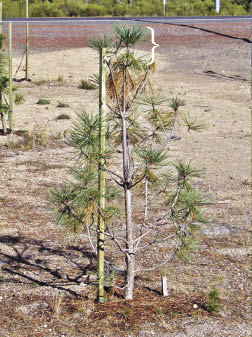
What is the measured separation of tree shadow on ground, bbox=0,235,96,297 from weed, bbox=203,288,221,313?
3.44 ft

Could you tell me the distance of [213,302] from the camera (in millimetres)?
A: 5789

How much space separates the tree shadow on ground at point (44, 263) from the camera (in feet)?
20.9

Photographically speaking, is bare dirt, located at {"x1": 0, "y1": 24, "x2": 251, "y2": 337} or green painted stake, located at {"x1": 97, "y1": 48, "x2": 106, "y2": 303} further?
bare dirt, located at {"x1": 0, "y1": 24, "x2": 251, "y2": 337}

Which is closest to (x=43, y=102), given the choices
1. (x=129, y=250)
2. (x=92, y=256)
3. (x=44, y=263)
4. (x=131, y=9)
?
(x=92, y=256)

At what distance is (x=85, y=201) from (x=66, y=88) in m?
12.7

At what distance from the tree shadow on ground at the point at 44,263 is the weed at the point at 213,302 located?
1049 millimetres

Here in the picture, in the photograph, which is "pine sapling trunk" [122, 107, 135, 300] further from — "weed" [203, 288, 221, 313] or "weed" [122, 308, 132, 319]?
"weed" [203, 288, 221, 313]

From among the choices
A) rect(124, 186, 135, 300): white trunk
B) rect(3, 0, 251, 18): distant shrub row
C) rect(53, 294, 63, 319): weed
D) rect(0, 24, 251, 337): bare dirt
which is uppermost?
rect(3, 0, 251, 18): distant shrub row

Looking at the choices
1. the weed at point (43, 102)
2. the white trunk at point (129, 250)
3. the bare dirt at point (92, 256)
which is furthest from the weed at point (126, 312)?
the weed at point (43, 102)

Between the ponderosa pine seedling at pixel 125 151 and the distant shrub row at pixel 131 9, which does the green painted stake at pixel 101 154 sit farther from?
the distant shrub row at pixel 131 9

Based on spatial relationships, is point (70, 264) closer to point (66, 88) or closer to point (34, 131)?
point (34, 131)

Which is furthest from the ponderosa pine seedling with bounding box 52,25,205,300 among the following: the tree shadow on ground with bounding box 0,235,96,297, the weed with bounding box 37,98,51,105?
the weed with bounding box 37,98,51,105

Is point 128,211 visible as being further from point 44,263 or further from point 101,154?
point 44,263

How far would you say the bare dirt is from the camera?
562 cm
